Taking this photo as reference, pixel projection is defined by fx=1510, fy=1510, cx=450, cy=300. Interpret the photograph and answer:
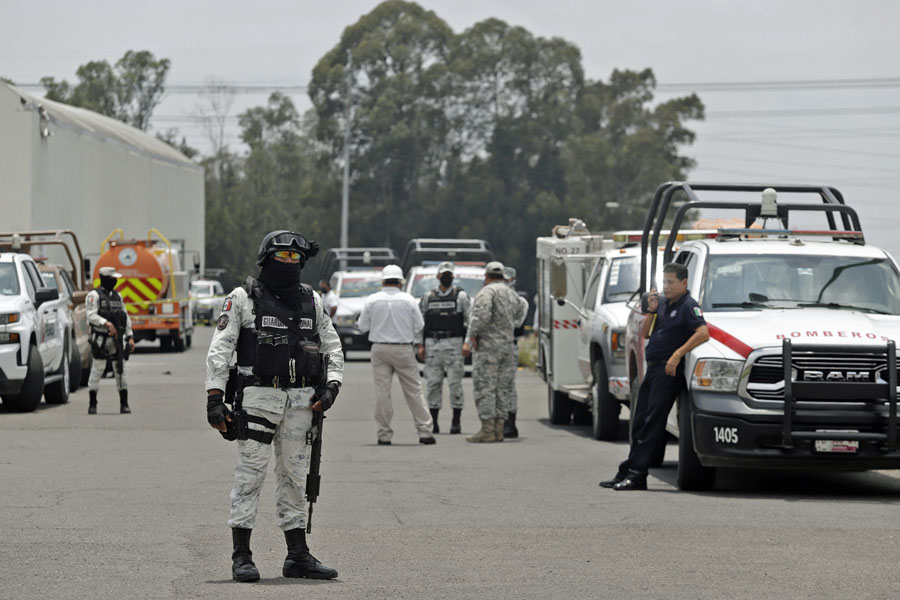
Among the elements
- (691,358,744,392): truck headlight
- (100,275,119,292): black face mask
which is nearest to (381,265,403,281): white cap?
(100,275,119,292): black face mask

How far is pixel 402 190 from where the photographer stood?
81438 millimetres

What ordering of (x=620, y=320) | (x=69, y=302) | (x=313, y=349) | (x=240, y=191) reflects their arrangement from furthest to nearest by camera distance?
1. (x=240, y=191)
2. (x=69, y=302)
3. (x=620, y=320)
4. (x=313, y=349)

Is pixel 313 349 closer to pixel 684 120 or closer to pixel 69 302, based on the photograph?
pixel 69 302

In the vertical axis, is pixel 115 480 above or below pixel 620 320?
below

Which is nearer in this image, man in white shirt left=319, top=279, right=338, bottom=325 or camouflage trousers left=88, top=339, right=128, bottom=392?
camouflage trousers left=88, top=339, right=128, bottom=392

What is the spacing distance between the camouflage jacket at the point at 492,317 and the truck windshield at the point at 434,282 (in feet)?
41.2

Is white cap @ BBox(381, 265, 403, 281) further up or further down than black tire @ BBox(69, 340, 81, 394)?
further up

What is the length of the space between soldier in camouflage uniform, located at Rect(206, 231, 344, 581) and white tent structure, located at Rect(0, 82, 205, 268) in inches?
914

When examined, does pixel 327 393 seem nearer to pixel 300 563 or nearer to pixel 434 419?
pixel 300 563

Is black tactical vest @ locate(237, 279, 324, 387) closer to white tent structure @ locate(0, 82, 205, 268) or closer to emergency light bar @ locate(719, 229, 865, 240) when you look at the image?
emergency light bar @ locate(719, 229, 865, 240)

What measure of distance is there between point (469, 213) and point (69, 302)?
57.5m

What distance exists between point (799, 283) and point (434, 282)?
17.3 metres

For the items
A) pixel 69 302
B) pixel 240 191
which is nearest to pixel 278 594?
pixel 69 302

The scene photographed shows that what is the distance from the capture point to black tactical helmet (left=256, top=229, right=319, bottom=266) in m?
7.99
